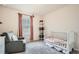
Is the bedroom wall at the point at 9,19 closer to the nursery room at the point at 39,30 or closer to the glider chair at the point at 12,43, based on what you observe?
the nursery room at the point at 39,30

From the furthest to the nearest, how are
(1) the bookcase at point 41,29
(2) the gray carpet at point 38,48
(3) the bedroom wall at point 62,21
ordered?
(1) the bookcase at point 41,29 < (3) the bedroom wall at point 62,21 < (2) the gray carpet at point 38,48

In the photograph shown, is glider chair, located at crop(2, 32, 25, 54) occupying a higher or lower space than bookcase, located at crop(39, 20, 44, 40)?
lower

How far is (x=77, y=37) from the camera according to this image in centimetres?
230

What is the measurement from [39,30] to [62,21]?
0.58 metres

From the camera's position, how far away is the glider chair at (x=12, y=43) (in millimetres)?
2221

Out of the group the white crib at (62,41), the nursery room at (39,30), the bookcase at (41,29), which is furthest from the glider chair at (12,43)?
the white crib at (62,41)

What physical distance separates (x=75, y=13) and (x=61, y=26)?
420 millimetres

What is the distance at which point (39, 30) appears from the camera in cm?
244

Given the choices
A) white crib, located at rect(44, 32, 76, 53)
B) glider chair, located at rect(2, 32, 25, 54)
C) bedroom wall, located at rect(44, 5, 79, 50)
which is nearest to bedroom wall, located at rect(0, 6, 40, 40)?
glider chair, located at rect(2, 32, 25, 54)

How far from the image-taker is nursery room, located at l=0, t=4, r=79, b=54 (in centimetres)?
221

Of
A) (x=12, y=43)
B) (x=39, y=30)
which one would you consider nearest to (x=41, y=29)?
(x=39, y=30)

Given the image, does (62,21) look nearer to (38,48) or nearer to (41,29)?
(41,29)

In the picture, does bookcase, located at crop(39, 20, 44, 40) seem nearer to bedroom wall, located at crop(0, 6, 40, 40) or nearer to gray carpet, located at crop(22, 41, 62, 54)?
gray carpet, located at crop(22, 41, 62, 54)

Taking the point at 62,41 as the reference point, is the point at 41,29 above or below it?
above
